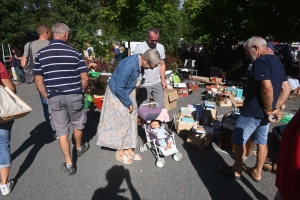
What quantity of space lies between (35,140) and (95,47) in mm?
4542

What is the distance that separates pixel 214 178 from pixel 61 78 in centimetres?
255

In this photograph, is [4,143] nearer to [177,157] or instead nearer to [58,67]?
[58,67]

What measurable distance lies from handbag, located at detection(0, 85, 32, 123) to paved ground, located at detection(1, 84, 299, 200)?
3.79 ft

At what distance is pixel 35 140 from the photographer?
4.29m

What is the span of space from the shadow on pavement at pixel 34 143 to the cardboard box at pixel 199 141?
8.95 feet

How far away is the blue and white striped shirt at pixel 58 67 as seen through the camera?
2672mm

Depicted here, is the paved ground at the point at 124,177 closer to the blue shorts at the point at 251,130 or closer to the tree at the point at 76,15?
the blue shorts at the point at 251,130

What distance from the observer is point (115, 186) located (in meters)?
2.95

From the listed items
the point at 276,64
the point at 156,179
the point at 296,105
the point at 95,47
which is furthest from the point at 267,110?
the point at 95,47

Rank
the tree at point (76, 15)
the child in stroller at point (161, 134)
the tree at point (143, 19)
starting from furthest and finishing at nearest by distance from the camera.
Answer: the tree at point (143, 19), the tree at point (76, 15), the child in stroller at point (161, 134)

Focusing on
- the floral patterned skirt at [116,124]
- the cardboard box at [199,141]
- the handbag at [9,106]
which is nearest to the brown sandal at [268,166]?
the cardboard box at [199,141]

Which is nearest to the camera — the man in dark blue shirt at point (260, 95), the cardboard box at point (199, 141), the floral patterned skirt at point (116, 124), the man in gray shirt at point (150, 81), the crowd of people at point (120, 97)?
the man in dark blue shirt at point (260, 95)

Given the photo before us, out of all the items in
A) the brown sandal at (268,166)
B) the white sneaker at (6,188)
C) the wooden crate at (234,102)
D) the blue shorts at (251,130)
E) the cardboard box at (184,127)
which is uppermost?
the blue shorts at (251,130)

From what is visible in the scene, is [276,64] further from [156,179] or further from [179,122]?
[179,122]
